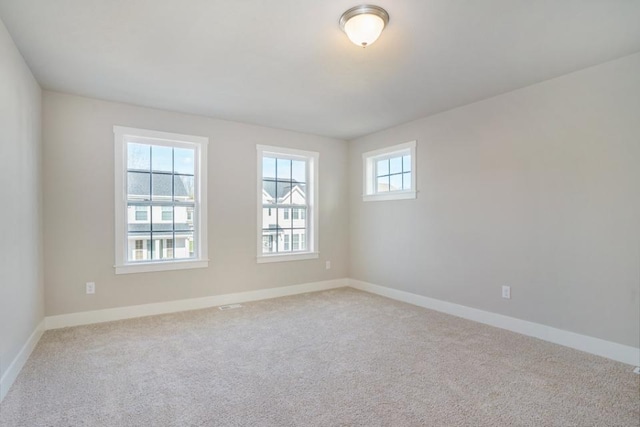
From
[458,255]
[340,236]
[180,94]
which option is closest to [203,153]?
[180,94]

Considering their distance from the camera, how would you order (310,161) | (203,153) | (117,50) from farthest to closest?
(310,161) → (203,153) → (117,50)

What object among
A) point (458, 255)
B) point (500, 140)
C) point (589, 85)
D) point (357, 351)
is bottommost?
point (357, 351)

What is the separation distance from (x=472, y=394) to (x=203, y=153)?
383 cm

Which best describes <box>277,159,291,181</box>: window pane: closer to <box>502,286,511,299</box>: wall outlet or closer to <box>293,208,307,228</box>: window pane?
<box>293,208,307,228</box>: window pane

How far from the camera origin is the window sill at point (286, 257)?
4828mm

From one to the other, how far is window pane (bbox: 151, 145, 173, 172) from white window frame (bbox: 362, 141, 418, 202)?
2803 mm

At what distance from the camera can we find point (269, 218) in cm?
499

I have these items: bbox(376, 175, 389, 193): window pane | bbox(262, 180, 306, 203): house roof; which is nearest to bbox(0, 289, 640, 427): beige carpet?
bbox(262, 180, 306, 203): house roof

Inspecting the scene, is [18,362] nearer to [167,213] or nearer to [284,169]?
[167,213]

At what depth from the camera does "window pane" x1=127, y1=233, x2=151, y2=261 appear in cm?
397

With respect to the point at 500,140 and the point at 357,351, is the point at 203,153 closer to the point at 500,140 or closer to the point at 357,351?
the point at 357,351

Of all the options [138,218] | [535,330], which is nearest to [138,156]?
[138,218]

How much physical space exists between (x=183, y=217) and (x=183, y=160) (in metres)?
0.73

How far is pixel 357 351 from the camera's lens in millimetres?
2957
